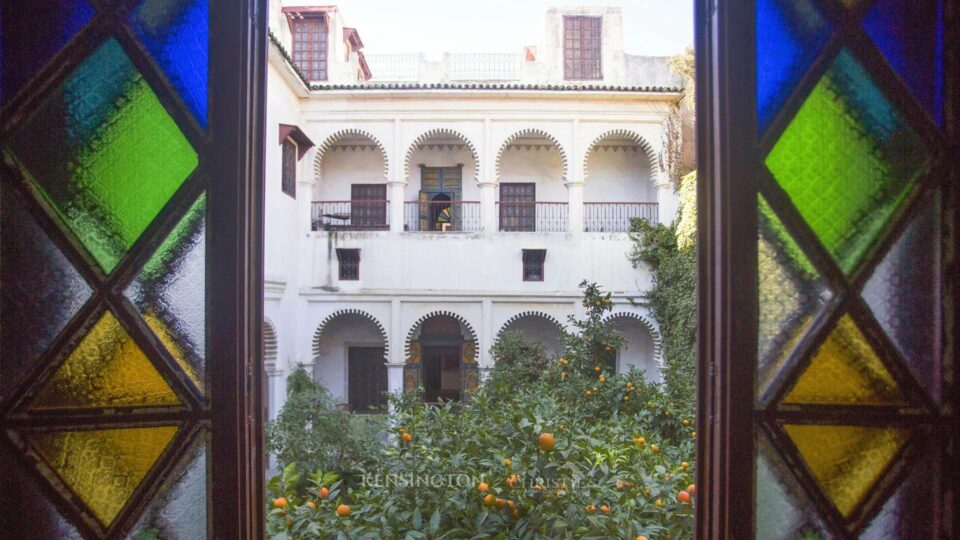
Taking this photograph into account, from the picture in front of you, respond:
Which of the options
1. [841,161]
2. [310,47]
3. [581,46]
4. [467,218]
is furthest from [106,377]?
[581,46]

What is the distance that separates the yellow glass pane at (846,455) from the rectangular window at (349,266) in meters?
11.1

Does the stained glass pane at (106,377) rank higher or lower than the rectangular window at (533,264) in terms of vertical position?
lower

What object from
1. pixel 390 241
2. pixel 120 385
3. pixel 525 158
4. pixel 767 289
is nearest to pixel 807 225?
pixel 767 289

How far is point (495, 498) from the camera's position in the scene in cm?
206

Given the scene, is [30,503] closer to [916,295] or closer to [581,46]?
[916,295]

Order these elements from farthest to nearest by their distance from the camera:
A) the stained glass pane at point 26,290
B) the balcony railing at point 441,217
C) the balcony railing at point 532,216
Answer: the balcony railing at point 441,217
the balcony railing at point 532,216
the stained glass pane at point 26,290

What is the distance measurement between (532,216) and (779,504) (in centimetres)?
1164

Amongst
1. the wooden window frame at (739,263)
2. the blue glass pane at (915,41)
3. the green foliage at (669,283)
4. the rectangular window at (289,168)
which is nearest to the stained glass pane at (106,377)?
the wooden window frame at (739,263)

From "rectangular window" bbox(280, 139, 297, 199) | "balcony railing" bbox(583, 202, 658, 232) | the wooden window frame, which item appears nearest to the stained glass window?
the wooden window frame

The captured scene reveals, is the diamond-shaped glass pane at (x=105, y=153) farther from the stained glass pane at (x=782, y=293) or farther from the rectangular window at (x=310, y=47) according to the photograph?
the rectangular window at (x=310, y=47)

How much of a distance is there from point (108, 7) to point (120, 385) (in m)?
0.78

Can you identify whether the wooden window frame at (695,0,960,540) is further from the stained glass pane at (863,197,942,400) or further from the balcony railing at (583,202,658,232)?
the balcony railing at (583,202,658,232)

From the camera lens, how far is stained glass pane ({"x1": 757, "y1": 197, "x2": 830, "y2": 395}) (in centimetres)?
120

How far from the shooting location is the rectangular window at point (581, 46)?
502 inches
